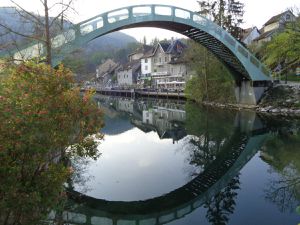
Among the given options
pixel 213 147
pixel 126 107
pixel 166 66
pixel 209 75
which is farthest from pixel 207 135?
pixel 166 66

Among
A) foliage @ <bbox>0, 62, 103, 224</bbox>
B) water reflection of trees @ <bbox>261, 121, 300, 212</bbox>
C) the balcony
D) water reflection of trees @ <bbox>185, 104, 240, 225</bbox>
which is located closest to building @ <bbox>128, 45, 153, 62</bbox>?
the balcony

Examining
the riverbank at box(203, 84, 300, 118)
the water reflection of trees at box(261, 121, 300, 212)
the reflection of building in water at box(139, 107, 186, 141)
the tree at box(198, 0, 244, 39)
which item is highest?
the tree at box(198, 0, 244, 39)

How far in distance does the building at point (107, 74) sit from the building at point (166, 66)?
2568 centimetres

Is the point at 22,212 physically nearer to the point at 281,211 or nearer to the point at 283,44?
the point at 281,211

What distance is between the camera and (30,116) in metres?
4.42

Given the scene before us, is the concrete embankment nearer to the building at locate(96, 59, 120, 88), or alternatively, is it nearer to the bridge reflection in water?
the bridge reflection in water

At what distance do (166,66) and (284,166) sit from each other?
58.6 metres

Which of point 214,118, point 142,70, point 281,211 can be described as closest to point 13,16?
point 281,211

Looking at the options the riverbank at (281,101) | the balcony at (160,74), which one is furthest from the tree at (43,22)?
the balcony at (160,74)

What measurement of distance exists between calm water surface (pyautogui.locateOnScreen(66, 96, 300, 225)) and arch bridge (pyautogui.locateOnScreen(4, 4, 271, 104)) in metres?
6.23

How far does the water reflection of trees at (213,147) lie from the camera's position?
340 inches

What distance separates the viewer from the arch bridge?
55.4 feet

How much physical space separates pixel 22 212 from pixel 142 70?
77501mm

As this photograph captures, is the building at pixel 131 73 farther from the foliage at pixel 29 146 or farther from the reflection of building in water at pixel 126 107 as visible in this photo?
the foliage at pixel 29 146
